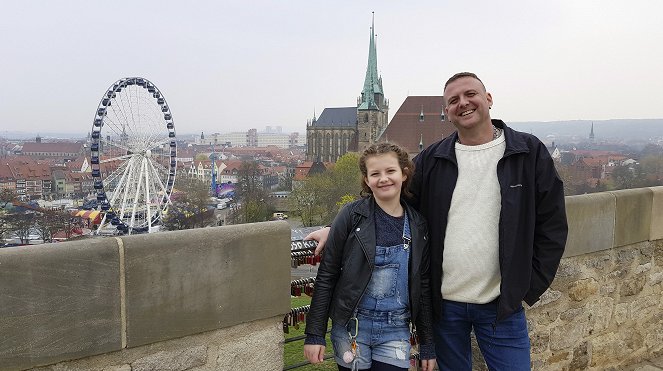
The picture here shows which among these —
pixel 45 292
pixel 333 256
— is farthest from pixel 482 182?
pixel 45 292

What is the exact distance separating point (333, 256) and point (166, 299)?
0.63 meters

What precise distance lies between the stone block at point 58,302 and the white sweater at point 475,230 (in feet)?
4.16

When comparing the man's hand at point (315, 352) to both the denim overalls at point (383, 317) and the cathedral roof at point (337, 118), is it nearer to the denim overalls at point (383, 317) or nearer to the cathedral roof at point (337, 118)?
the denim overalls at point (383, 317)

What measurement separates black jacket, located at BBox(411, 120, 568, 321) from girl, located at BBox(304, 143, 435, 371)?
6.0 inches

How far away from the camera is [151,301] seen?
191 centimetres

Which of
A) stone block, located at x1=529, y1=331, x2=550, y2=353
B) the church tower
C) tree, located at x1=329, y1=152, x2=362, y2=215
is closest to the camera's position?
stone block, located at x1=529, y1=331, x2=550, y2=353

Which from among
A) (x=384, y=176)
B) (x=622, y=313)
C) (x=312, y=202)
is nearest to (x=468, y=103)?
(x=384, y=176)

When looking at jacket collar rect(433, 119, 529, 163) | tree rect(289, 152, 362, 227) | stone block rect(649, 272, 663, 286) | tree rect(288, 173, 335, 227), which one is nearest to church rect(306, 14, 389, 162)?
tree rect(289, 152, 362, 227)

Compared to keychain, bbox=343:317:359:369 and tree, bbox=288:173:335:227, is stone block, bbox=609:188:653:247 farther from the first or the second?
tree, bbox=288:173:335:227

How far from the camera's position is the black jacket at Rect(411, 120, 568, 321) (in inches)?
82.7

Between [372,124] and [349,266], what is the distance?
82.6m

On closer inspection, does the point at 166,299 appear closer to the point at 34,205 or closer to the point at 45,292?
the point at 45,292

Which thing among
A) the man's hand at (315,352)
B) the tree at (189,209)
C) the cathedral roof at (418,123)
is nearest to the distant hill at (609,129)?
the cathedral roof at (418,123)

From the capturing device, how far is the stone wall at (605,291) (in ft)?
10.5
